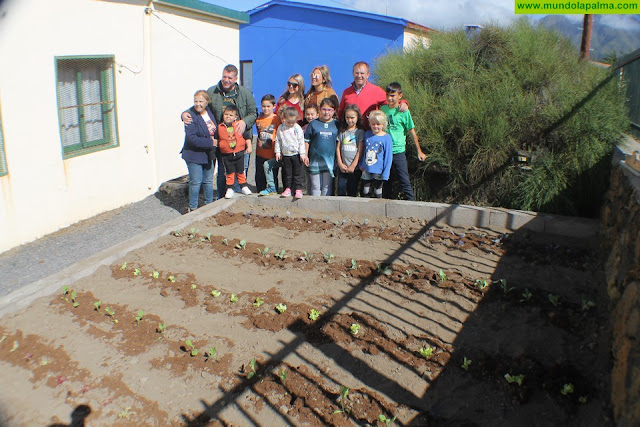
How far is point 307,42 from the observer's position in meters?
20.8

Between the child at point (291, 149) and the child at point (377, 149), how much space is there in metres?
0.84

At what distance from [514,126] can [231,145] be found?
12.3 ft

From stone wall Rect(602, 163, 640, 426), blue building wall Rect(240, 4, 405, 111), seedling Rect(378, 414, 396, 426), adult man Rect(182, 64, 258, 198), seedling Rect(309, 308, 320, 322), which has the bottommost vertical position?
seedling Rect(378, 414, 396, 426)

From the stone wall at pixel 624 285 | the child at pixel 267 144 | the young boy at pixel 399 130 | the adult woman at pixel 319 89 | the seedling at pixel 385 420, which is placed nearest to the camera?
the stone wall at pixel 624 285

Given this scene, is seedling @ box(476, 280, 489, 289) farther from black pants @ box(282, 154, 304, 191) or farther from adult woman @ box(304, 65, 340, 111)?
adult woman @ box(304, 65, 340, 111)

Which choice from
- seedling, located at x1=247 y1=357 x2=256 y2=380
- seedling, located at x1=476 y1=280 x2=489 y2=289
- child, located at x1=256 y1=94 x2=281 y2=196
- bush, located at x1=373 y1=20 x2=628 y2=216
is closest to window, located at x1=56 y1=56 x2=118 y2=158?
child, located at x1=256 y1=94 x2=281 y2=196

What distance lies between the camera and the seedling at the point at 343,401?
3365 mm

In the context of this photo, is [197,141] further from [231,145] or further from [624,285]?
[624,285]

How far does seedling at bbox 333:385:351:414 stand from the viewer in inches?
132

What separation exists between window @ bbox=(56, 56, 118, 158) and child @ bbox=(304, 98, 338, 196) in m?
3.33

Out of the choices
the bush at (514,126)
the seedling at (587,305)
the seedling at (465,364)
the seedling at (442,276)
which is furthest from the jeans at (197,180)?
the seedling at (587,305)

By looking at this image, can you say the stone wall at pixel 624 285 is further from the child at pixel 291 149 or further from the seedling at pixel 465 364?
the child at pixel 291 149

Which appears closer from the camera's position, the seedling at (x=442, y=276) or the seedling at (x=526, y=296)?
the seedling at (x=526, y=296)

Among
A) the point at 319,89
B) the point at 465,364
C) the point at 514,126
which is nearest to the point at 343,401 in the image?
the point at 465,364
